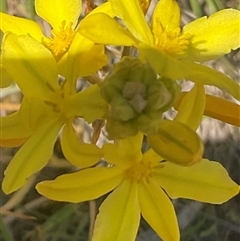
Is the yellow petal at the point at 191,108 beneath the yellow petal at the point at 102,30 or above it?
beneath

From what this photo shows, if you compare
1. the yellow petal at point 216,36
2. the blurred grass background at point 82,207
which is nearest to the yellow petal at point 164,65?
the yellow petal at point 216,36

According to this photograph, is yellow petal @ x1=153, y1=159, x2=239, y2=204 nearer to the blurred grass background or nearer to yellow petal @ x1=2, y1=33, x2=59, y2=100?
yellow petal @ x1=2, y1=33, x2=59, y2=100

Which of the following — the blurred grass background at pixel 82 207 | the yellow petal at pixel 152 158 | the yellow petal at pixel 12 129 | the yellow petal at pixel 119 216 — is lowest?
the blurred grass background at pixel 82 207

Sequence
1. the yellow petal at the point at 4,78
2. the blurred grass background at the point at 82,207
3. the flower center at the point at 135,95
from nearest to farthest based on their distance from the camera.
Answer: the flower center at the point at 135,95 < the yellow petal at the point at 4,78 < the blurred grass background at the point at 82,207

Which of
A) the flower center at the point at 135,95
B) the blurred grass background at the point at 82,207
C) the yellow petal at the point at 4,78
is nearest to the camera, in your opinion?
the flower center at the point at 135,95

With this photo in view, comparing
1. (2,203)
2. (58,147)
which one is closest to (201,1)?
(58,147)

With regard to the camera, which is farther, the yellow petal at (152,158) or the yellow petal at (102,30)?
the yellow petal at (152,158)

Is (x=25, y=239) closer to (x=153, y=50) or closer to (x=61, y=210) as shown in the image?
(x=61, y=210)

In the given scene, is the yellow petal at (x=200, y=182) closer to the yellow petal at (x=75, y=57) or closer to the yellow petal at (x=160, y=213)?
the yellow petal at (x=160, y=213)
